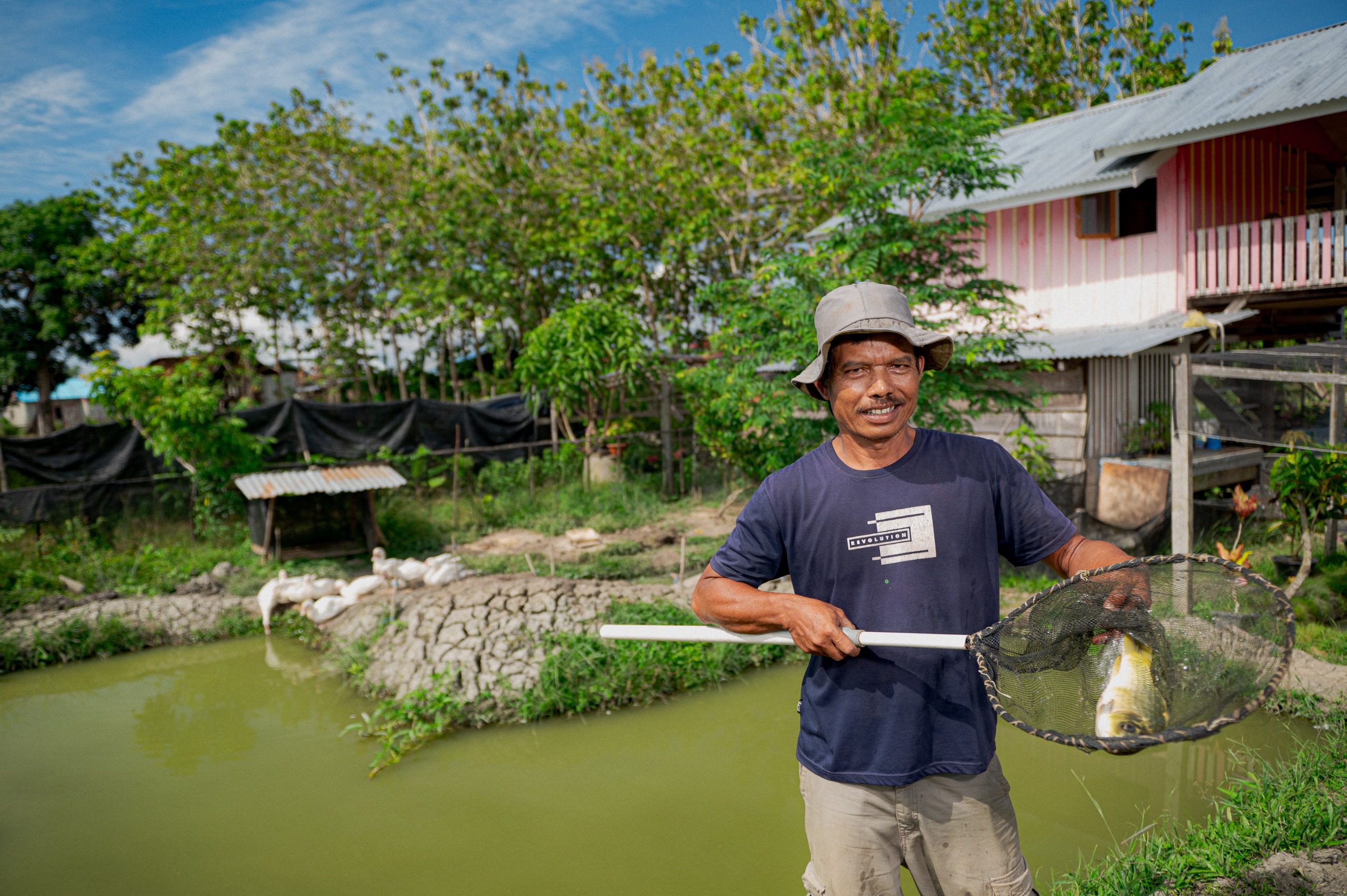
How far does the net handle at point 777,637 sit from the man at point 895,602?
0.12ft

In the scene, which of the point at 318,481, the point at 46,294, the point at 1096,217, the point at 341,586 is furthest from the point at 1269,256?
the point at 46,294

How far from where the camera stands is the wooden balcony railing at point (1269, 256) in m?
8.28

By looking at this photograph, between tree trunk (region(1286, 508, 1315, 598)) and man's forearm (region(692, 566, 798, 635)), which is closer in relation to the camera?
man's forearm (region(692, 566, 798, 635))

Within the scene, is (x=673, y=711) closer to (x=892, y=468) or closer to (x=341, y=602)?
(x=341, y=602)

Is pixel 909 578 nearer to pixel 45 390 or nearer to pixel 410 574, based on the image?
pixel 410 574

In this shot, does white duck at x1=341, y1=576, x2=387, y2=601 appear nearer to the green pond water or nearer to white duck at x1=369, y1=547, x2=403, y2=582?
white duck at x1=369, y1=547, x2=403, y2=582

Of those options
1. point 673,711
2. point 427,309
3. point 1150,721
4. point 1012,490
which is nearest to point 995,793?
point 1150,721

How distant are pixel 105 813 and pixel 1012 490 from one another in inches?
199

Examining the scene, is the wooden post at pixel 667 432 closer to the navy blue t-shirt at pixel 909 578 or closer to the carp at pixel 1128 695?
the navy blue t-shirt at pixel 909 578

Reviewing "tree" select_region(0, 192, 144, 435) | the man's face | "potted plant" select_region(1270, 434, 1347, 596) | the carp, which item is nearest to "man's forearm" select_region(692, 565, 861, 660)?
the man's face

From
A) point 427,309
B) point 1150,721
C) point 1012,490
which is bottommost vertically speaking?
point 1150,721

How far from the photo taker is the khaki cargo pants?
5.92 feet

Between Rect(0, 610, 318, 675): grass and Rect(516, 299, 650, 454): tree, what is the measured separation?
15.6 ft

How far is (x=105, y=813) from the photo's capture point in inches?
182
